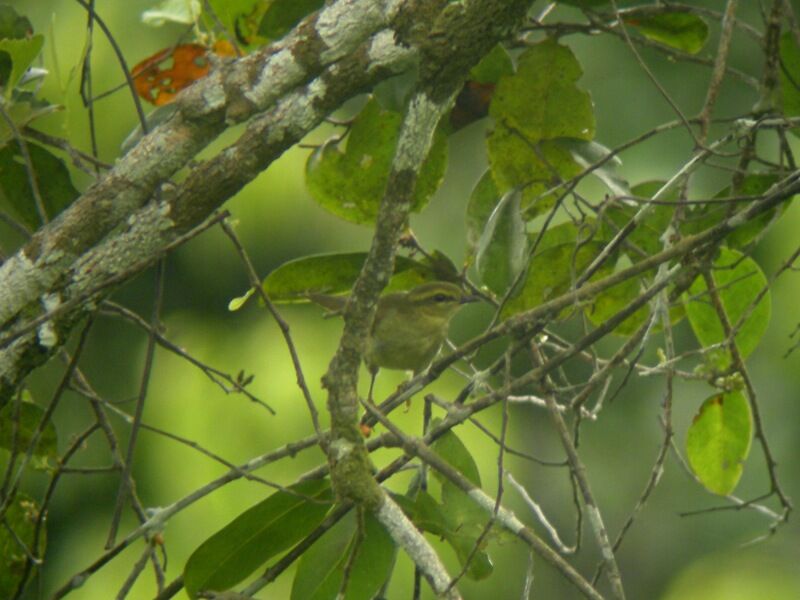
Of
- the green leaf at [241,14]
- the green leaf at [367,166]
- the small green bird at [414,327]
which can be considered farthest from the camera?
the small green bird at [414,327]

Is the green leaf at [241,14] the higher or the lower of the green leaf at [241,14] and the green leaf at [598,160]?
the higher

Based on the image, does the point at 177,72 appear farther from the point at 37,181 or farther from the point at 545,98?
the point at 545,98

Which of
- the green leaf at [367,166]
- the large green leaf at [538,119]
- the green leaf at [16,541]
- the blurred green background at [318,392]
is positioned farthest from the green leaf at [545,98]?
the blurred green background at [318,392]

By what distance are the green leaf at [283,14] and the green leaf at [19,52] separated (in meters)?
0.42

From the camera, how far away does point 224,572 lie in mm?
1905

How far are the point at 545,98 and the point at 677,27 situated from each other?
0.99ft

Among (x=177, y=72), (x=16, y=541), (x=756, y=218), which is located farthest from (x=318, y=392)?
(x=756, y=218)

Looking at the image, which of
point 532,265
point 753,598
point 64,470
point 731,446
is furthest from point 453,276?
point 753,598

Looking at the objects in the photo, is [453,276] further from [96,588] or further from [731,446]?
[96,588]

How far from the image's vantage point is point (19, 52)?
196 cm

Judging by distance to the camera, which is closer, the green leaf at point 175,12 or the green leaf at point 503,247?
the green leaf at point 503,247

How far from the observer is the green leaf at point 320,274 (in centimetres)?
222

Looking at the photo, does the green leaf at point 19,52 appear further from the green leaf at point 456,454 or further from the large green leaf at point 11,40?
the green leaf at point 456,454

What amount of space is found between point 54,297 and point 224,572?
0.50 meters
